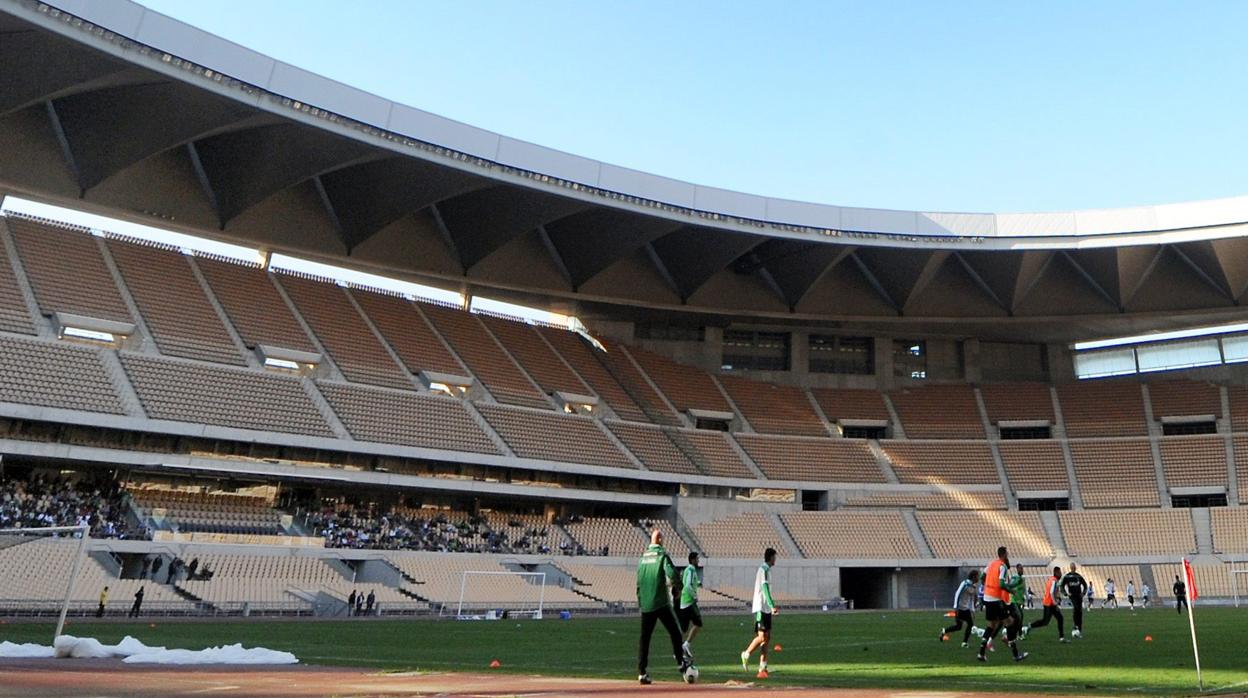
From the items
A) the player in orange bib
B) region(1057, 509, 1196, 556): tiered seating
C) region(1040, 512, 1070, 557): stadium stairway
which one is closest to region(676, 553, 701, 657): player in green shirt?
the player in orange bib

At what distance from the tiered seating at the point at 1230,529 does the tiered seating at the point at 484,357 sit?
30484 millimetres

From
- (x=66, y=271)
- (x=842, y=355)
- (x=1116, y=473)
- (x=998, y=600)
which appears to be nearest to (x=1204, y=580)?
(x=1116, y=473)

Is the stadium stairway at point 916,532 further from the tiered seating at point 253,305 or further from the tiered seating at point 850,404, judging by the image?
the tiered seating at point 253,305

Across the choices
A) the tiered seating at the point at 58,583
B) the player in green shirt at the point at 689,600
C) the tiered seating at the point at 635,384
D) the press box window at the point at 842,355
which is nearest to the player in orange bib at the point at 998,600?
the player in green shirt at the point at 689,600

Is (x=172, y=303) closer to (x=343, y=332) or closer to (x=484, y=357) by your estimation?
(x=343, y=332)

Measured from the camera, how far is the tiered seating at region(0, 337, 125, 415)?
28016 millimetres

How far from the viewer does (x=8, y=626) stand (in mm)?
18594

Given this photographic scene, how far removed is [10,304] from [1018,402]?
159 feet

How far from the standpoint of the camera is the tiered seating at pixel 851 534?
135 ft

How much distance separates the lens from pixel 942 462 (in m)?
47.8

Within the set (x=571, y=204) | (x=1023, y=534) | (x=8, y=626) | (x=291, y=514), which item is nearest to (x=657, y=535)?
(x=8, y=626)

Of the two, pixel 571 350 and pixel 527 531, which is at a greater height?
pixel 571 350

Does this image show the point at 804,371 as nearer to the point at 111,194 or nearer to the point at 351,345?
the point at 351,345

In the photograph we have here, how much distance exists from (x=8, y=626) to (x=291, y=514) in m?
14.0
